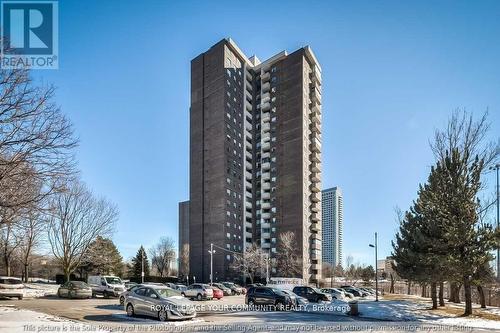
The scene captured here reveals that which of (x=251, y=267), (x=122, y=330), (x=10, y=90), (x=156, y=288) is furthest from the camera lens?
(x=251, y=267)

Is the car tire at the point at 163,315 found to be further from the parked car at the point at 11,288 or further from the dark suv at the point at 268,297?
the parked car at the point at 11,288

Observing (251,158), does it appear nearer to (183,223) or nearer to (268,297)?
(183,223)

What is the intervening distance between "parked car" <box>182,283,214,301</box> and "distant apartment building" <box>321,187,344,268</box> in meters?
124

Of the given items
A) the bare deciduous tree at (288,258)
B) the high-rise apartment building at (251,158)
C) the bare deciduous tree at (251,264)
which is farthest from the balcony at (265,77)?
the bare deciduous tree at (251,264)

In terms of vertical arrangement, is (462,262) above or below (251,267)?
above

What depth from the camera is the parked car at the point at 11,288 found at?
2958cm

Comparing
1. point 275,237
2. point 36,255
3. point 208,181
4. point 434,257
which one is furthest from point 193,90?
point 434,257

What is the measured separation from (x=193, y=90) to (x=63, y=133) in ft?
300

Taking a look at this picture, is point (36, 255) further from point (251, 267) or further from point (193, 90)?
point (193, 90)

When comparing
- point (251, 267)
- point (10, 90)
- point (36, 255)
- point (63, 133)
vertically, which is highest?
point (10, 90)

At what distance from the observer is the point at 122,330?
50.6 ft

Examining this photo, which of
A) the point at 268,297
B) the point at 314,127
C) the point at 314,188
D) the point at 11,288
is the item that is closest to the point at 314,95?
the point at 314,127

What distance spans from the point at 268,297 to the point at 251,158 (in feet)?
257

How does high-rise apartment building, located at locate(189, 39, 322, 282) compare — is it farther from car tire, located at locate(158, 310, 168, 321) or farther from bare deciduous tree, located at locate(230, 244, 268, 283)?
car tire, located at locate(158, 310, 168, 321)
